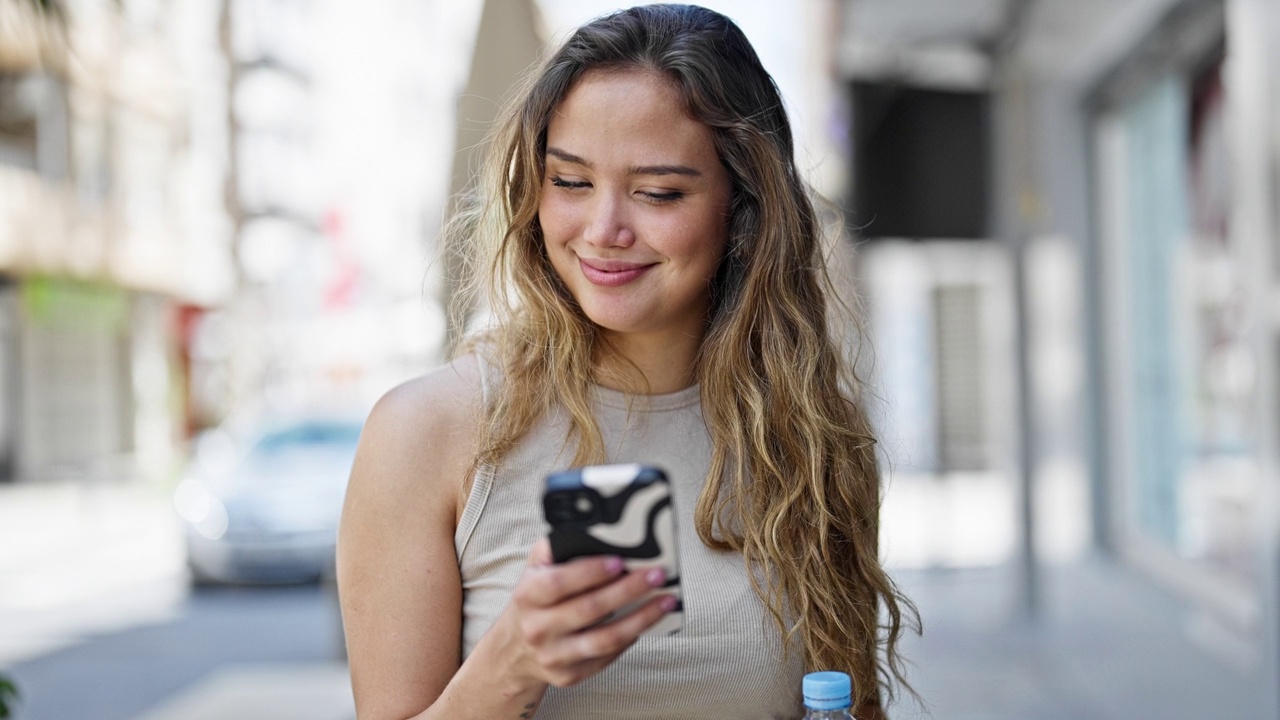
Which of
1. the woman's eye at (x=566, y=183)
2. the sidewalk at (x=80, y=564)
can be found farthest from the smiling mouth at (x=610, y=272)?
the sidewalk at (x=80, y=564)

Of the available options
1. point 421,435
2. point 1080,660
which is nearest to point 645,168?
point 421,435

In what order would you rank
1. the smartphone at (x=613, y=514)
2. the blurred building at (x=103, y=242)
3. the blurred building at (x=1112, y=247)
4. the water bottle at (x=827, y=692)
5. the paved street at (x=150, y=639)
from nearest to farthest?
the smartphone at (x=613, y=514) → the water bottle at (x=827, y=692) → the blurred building at (x=1112, y=247) → the paved street at (x=150, y=639) → the blurred building at (x=103, y=242)

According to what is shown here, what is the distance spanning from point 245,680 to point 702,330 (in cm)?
543

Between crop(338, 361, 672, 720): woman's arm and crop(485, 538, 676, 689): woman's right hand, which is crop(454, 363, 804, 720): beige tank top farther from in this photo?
crop(485, 538, 676, 689): woman's right hand

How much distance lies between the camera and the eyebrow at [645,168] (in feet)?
5.95

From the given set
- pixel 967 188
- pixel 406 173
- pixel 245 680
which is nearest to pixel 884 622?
pixel 245 680

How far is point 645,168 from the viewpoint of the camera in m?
1.81

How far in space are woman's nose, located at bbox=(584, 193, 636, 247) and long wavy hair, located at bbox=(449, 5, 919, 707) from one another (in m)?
0.19

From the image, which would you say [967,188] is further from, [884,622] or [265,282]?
[265,282]

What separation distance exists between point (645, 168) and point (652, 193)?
42mm

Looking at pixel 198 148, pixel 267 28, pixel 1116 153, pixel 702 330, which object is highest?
pixel 267 28

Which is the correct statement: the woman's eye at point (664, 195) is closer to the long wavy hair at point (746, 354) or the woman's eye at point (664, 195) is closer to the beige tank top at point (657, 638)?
the long wavy hair at point (746, 354)

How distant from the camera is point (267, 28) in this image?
3628 centimetres

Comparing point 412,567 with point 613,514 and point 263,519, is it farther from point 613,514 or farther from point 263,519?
point 263,519
